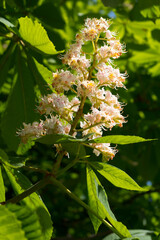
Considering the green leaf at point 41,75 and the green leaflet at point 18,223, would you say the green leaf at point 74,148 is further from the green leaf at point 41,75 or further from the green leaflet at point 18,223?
the green leaf at point 41,75

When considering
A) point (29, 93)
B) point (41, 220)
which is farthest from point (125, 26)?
point (41, 220)

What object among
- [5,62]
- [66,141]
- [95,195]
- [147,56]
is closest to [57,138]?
[66,141]

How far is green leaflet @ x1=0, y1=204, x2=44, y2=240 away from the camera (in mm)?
707

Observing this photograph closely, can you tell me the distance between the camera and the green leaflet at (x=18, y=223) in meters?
0.71

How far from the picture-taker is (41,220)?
1133mm

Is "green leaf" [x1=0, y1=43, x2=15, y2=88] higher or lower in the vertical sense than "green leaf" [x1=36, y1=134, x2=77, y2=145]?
higher

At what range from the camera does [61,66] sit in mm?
1671

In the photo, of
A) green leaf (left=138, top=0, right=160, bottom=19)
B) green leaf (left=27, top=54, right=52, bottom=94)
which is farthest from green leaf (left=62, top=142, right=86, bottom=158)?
green leaf (left=138, top=0, right=160, bottom=19)

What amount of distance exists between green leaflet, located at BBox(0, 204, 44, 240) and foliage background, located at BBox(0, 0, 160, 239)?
0.69m

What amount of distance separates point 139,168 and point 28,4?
5.77 ft

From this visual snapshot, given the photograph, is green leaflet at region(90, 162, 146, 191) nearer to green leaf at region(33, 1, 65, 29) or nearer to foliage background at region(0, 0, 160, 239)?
foliage background at region(0, 0, 160, 239)

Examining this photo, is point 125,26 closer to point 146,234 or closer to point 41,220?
point 146,234

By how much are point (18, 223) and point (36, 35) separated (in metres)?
0.73

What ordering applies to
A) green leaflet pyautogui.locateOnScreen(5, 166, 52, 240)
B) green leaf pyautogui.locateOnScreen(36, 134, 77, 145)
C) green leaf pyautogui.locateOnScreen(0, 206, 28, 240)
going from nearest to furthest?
green leaf pyautogui.locateOnScreen(0, 206, 28, 240) < green leaf pyautogui.locateOnScreen(36, 134, 77, 145) < green leaflet pyautogui.locateOnScreen(5, 166, 52, 240)
